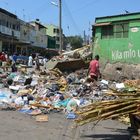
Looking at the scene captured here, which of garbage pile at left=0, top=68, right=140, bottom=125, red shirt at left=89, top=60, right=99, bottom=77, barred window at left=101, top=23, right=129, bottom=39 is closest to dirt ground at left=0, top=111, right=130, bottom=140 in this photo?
garbage pile at left=0, top=68, right=140, bottom=125

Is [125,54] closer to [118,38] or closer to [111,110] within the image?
[118,38]

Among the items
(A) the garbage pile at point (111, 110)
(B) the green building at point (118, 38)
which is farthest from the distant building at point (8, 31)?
(A) the garbage pile at point (111, 110)

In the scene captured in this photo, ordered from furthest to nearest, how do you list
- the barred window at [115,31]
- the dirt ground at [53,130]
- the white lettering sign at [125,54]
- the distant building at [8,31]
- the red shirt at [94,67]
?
the distant building at [8,31]
the barred window at [115,31]
the white lettering sign at [125,54]
the red shirt at [94,67]
the dirt ground at [53,130]

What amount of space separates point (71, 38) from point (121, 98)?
360ft

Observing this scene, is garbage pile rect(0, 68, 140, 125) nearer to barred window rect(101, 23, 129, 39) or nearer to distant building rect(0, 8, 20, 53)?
barred window rect(101, 23, 129, 39)

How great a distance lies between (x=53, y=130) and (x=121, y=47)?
14404 mm

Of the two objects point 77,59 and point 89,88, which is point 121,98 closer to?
point 89,88

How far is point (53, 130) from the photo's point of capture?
1063 cm

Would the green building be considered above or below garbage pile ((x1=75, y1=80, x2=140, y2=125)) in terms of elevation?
above

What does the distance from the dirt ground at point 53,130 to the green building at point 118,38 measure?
11.7 m

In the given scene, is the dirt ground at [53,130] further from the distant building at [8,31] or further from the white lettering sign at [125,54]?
the distant building at [8,31]

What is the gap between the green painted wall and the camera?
23.5 m

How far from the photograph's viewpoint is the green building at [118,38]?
77.4 feet

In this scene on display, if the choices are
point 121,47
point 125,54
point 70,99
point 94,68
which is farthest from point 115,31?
point 70,99
